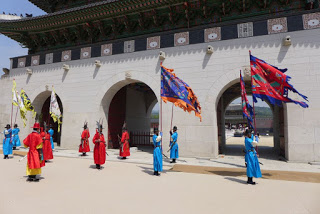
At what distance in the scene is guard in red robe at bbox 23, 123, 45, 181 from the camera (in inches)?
204

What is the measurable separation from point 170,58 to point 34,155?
24.7ft

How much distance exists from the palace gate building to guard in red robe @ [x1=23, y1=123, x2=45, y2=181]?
224 inches

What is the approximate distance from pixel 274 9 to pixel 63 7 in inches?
604

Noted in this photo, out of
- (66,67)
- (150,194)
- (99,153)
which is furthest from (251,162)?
(66,67)

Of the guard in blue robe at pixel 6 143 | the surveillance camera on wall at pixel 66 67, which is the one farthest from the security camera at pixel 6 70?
the guard in blue robe at pixel 6 143

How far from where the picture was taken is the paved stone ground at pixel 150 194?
343 centimetres

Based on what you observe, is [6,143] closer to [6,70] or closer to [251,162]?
[6,70]

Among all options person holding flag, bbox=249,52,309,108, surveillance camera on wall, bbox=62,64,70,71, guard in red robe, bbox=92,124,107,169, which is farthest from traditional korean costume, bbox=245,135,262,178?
surveillance camera on wall, bbox=62,64,70,71

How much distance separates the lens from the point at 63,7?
1556 cm

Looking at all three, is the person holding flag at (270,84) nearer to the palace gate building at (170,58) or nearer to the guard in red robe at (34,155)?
the palace gate building at (170,58)

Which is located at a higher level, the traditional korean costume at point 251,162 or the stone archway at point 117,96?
the stone archway at point 117,96

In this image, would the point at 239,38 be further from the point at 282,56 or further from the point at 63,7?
the point at 63,7

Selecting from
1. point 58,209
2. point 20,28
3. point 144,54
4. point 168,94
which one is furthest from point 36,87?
point 58,209

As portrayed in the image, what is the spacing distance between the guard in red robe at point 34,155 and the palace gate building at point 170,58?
18.7 ft
